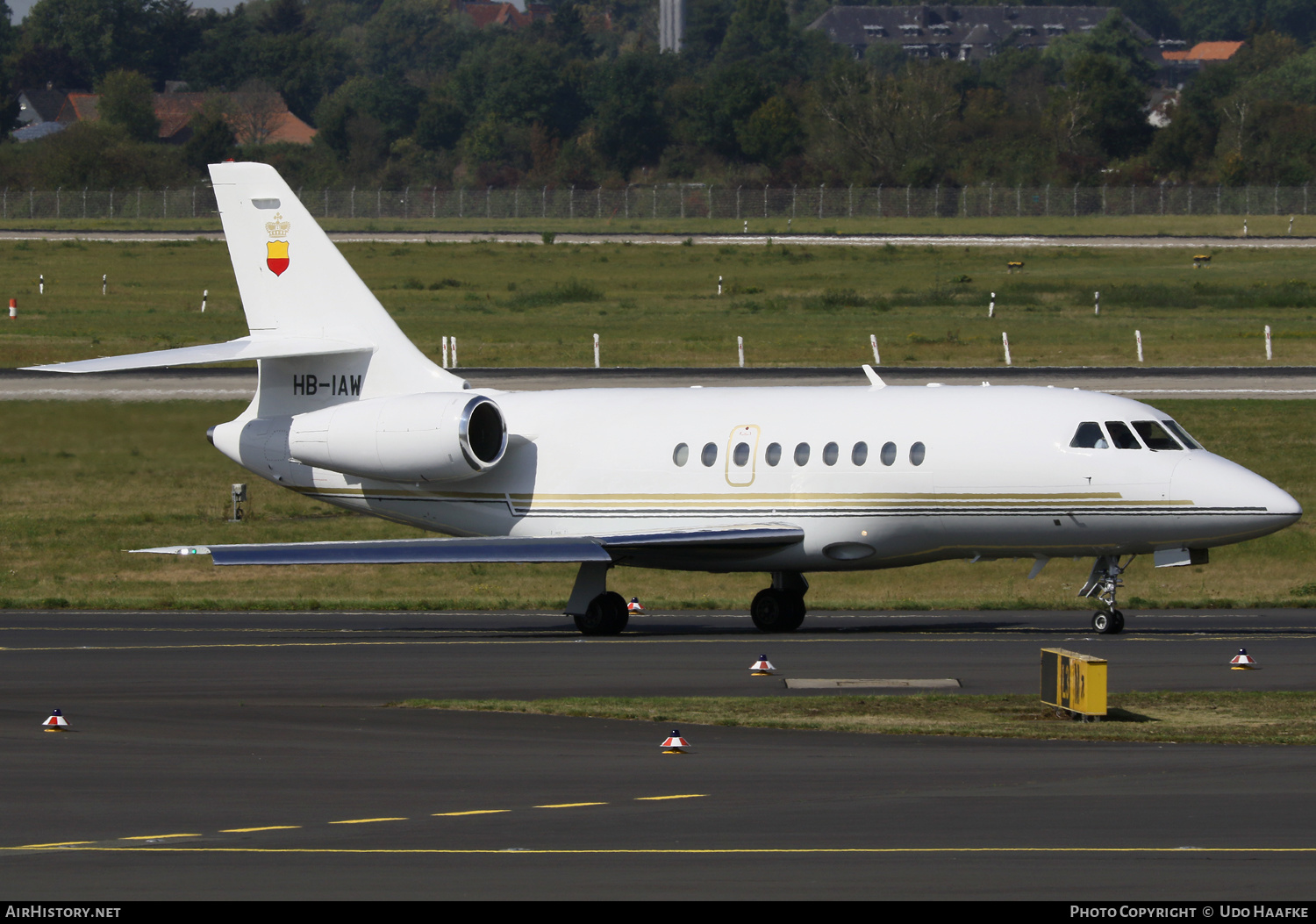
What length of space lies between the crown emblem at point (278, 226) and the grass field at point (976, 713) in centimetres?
1395

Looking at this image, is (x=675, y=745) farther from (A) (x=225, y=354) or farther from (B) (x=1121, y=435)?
(A) (x=225, y=354)

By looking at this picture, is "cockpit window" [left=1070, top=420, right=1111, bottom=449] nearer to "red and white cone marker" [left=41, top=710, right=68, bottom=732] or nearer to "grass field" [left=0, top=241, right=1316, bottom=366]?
"red and white cone marker" [left=41, top=710, right=68, bottom=732]

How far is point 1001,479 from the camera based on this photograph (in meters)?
29.2

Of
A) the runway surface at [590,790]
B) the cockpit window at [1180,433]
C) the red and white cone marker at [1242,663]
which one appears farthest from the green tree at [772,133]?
the red and white cone marker at [1242,663]

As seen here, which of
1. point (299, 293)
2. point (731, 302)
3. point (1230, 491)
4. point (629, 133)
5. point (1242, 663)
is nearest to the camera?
point (1242, 663)

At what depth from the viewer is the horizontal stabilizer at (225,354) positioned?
30.5m

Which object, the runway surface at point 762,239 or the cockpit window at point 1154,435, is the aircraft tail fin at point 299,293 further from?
the runway surface at point 762,239

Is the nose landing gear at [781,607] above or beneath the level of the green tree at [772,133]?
beneath

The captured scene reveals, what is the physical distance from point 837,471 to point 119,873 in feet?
60.5

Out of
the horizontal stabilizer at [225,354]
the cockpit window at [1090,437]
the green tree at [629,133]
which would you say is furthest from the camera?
the green tree at [629,133]

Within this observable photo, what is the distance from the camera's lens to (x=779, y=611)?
102 feet

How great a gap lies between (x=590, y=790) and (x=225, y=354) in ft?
56.0

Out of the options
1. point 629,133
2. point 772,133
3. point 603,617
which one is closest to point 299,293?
point 603,617

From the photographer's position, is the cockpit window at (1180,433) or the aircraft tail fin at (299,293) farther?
the aircraft tail fin at (299,293)
